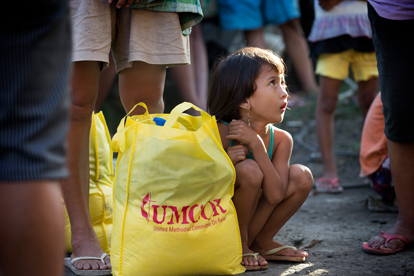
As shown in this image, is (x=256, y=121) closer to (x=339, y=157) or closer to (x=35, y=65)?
(x=35, y=65)

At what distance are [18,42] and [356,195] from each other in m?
2.62

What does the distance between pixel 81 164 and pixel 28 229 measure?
985 millimetres

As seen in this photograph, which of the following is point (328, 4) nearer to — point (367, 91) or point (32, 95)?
point (367, 91)

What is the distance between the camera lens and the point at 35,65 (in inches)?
31.5

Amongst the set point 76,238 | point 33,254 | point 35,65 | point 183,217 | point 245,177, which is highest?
point 35,65

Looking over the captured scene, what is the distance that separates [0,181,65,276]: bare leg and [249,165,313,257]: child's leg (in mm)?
1115

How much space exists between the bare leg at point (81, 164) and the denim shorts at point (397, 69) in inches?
48.6

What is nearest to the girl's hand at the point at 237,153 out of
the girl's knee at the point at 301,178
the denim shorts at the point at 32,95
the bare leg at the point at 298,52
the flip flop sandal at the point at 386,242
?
the girl's knee at the point at 301,178

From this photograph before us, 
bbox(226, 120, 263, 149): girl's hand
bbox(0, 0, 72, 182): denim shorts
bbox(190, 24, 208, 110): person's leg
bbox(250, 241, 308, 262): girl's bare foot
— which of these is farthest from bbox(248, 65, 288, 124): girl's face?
bbox(190, 24, 208, 110): person's leg

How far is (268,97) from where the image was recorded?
1.78 metres

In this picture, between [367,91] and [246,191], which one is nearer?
[246,191]

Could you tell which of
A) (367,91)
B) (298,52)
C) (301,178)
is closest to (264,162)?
(301,178)

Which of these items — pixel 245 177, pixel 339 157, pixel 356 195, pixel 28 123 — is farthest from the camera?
pixel 339 157

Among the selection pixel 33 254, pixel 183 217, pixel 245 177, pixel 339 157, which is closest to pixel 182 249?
pixel 183 217
